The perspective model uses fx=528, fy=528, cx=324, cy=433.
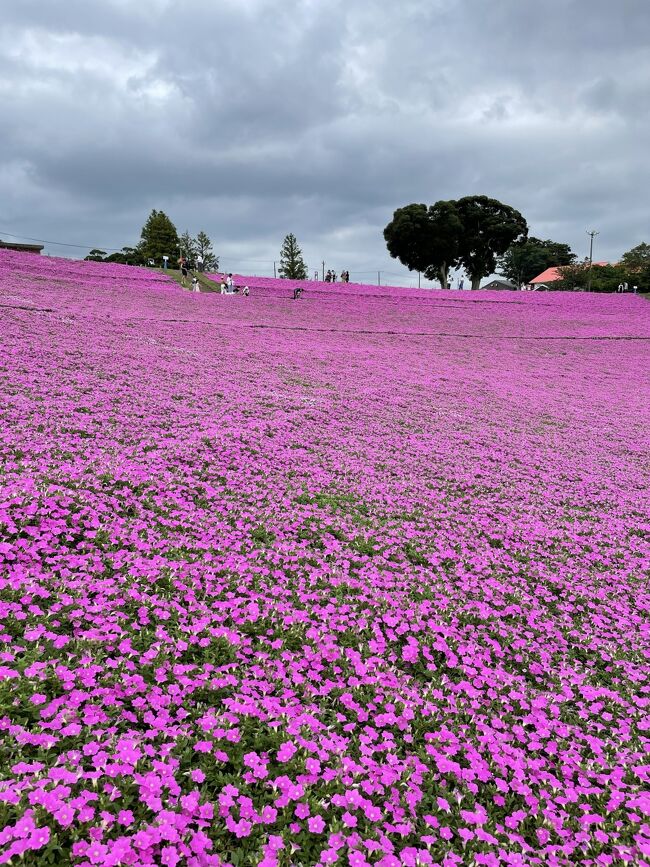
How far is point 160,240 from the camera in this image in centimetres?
8531

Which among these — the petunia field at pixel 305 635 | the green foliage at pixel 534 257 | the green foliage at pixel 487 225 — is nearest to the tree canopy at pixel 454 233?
the green foliage at pixel 487 225

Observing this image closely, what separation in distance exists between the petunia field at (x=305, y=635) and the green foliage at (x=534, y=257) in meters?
113

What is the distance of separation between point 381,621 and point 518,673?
1.50 meters

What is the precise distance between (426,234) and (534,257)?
177 ft

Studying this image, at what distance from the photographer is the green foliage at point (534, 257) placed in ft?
373

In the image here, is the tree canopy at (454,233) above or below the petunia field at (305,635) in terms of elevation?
above

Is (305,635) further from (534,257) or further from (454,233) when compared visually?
(534,257)

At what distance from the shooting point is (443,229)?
70.9m

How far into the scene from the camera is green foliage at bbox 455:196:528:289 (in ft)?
237

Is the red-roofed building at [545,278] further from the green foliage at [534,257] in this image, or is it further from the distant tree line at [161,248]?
the distant tree line at [161,248]

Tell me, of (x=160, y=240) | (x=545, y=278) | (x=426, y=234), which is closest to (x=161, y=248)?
(x=160, y=240)

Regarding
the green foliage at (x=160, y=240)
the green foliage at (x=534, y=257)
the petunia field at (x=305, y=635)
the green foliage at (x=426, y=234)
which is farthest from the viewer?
the green foliage at (x=534, y=257)

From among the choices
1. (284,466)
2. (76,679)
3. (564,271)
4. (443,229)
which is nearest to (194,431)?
(284,466)

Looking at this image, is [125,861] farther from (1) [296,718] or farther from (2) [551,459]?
(2) [551,459]
